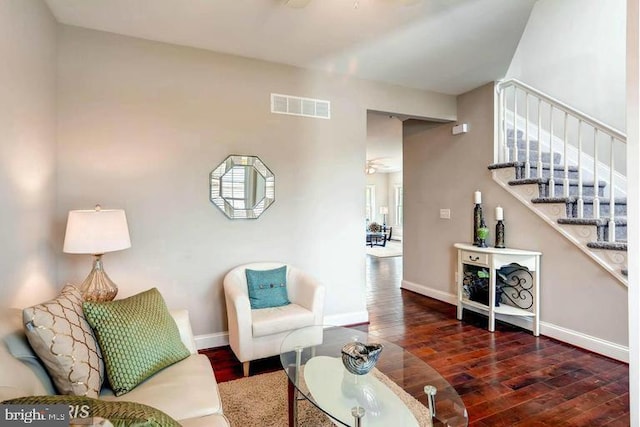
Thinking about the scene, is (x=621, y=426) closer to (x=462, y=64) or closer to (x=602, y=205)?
(x=602, y=205)

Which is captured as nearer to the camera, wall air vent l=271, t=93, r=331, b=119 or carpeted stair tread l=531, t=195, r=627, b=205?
carpeted stair tread l=531, t=195, r=627, b=205

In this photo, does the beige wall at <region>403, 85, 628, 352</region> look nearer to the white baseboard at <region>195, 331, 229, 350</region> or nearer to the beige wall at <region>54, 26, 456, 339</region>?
the beige wall at <region>54, 26, 456, 339</region>

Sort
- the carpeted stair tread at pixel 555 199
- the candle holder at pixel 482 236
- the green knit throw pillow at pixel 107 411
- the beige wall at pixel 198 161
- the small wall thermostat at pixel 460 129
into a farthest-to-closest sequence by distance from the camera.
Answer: the small wall thermostat at pixel 460 129 → the candle holder at pixel 482 236 → the carpeted stair tread at pixel 555 199 → the beige wall at pixel 198 161 → the green knit throw pillow at pixel 107 411

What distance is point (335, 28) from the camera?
2.76 meters

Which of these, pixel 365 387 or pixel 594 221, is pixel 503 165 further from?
pixel 365 387

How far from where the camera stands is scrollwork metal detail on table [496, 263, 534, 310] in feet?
11.7

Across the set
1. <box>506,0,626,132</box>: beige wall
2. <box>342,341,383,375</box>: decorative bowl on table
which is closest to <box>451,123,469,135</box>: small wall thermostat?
<box>506,0,626,132</box>: beige wall

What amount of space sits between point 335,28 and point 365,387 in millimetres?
2647

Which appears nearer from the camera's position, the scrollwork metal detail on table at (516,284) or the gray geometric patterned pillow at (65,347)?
the gray geometric patterned pillow at (65,347)

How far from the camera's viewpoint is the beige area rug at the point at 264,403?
1958 mm

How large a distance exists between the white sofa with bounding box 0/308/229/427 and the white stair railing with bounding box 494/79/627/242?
138 inches

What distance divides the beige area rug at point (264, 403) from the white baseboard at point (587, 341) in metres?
2.37

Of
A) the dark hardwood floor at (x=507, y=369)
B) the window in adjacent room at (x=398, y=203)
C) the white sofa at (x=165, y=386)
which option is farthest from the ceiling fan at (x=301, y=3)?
the window in adjacent room at (x=398, y=203)

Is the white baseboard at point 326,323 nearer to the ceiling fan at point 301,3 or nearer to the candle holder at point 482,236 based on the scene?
the candle holder at point 482,236
